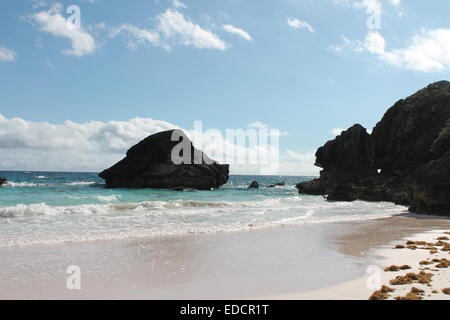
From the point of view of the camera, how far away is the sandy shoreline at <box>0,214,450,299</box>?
9.05m

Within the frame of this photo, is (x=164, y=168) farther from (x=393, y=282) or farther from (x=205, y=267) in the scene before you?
(x=393, y=282)

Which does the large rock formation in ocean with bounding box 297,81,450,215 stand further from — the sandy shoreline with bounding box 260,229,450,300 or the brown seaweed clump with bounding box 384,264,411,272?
the brown seaweed clump with bounding box 384,264,411,272

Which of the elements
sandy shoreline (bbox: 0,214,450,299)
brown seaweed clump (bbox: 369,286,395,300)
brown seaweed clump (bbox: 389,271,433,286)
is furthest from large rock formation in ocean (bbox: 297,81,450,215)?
brown seaweed clump (bbox: 369,286,395,300)

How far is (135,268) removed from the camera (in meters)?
11.5

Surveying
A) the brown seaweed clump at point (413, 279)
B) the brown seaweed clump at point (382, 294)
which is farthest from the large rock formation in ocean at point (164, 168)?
the brown seaweed clump at point (382, 294)

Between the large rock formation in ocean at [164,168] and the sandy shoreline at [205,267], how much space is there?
197 feet

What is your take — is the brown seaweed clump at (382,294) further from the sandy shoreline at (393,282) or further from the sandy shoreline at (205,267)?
the sandy shoreline at (205,267)

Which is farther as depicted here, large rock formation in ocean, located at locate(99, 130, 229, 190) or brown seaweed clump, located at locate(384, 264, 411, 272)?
large rock formation in ocean, located at locate(99, 130, 229, 190)

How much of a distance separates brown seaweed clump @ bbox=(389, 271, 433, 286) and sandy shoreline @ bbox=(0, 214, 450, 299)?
76 cm

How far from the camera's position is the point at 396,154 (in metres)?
53.4

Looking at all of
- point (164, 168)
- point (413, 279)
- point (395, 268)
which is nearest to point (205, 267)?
point (395, 268)
